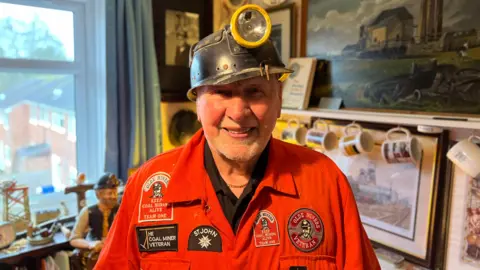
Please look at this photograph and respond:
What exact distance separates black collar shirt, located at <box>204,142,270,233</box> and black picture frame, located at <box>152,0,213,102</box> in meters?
1.27

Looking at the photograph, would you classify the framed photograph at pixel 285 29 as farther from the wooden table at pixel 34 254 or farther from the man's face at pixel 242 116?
the wooden table at pixel 34 254

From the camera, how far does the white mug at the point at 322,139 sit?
1.63 metres

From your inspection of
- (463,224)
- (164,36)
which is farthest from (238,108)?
(164,36)

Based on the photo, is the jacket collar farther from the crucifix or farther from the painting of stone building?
the crucifix

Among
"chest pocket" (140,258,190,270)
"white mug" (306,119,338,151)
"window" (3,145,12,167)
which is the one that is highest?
"white mug" (306,119,338,151)

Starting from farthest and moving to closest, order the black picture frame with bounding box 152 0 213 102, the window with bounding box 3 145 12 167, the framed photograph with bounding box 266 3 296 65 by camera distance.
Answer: the black picture frame with bounding box 152 0 213 102
the window with bounding box 3 145 12 167
the framed photograph with bounding box 266 3 296 65

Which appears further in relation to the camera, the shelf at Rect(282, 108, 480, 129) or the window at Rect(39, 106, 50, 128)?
the window at Rect(39, 106, 50, 128)

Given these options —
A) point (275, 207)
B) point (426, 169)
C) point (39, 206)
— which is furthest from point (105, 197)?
point (426, 169)

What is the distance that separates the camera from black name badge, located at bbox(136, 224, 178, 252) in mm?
1026

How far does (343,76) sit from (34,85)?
1569mm

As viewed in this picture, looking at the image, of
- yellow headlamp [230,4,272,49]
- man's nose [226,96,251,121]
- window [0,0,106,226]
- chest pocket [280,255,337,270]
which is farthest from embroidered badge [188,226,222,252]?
window [0,0,106,226]

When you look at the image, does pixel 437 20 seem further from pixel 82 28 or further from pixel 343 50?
pixel 82 28

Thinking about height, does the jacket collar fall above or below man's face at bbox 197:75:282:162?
below

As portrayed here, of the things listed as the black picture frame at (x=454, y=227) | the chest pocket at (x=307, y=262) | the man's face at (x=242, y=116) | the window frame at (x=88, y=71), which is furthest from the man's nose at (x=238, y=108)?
the window frame at (x=88, y=71)
